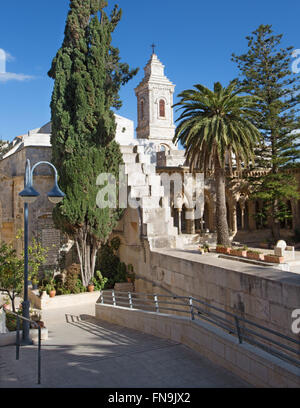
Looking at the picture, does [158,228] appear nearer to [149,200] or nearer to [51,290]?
[149,200]

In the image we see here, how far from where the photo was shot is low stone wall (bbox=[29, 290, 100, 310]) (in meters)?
12.5

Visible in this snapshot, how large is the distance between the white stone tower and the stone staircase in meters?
24.6

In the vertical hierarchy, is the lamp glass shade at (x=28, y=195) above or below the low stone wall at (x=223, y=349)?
above

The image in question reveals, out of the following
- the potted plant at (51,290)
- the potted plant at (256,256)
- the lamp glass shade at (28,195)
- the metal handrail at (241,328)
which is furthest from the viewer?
the potted plant at (256,256)

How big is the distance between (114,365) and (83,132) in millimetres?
9340

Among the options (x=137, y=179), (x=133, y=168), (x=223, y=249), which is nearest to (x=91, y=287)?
(x=137, y=179)

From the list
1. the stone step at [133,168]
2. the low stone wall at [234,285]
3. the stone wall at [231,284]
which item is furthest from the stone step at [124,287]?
the stone step at [133,168]

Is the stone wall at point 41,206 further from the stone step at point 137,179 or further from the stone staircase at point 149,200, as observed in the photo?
the stone step at point 137,179

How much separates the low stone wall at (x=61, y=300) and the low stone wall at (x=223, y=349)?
3847 millimetres

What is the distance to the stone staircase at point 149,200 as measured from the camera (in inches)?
485

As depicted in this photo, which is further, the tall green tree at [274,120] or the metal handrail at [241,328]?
the tall green tree at [274,120]

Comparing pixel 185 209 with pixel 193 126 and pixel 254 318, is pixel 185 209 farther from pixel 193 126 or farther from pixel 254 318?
pixel 254 318

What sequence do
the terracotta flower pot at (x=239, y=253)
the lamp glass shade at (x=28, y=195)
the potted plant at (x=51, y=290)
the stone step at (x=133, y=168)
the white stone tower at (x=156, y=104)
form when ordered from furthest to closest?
the white stone tower at (x=156, y=104) → the terracotta flower pot at (x=239, y=253) → the stone step at (x=133, y=168) → the potted plant at (x=51, y=290) → the lamp glass shade at (x=28, y=195)

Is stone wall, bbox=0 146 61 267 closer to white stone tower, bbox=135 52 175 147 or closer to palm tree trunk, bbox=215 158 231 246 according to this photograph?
palm tree trunk, bbox=215 158 231 246
